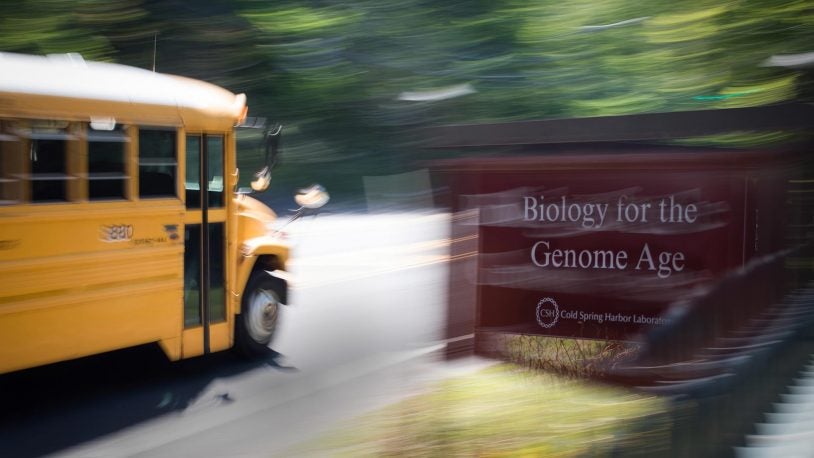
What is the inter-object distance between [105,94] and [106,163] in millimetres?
436

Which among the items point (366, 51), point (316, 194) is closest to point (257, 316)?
point (366, 51)

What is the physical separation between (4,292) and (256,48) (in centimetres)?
229

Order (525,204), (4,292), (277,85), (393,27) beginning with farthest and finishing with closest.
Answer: (4,292) < (525,204) < (393,27) < (277,85)

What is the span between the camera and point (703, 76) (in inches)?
224

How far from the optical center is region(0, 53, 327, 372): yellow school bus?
16.2 ft

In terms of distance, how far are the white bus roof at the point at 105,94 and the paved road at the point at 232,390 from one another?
44.0 inches

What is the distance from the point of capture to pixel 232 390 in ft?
20.3

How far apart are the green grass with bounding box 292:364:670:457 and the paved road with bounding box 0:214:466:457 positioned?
40 cm

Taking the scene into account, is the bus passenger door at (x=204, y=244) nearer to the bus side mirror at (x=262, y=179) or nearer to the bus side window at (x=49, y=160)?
the bus side window at (x=49, y=160)

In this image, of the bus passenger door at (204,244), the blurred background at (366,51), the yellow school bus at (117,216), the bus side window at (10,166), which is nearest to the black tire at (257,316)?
the yellow school bus at (117,216)

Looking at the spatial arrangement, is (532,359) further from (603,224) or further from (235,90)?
(235,90)

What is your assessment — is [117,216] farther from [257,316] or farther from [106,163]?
[257,316]

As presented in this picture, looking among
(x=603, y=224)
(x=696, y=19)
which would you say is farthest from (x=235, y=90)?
(x=696, y=19)

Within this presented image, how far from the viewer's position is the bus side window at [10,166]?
16.0ft
